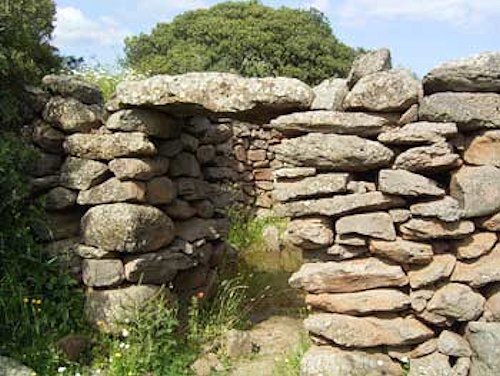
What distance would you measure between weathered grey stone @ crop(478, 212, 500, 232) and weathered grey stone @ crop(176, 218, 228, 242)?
2.64m

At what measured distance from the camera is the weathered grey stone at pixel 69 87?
18.5ft

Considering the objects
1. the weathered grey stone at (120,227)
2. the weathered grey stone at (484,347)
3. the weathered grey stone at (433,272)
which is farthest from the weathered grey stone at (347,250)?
the weathered grey stone at (120,227)

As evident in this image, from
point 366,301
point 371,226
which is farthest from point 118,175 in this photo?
point 366,301

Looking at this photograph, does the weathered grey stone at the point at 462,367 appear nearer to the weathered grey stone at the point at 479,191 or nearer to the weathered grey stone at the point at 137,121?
the weathered grey stone at the point at 479,191

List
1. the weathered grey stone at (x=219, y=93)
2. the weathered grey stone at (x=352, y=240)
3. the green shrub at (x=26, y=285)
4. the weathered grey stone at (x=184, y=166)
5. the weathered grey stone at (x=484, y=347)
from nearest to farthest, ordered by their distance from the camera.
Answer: the weathered grey stone at (x=484, y=347) < the weathered grey stone at (x=352, y=240) < the weathered grey stone at (x=219, y=93) < the green shrub at (x=26, y=285) < the weathered grey stone at (x=184, y=166)

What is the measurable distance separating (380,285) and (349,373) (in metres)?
0.60

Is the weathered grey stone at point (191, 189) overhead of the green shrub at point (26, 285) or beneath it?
overhead

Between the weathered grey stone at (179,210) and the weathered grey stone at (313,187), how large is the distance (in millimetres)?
1523

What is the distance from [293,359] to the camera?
16.9ft

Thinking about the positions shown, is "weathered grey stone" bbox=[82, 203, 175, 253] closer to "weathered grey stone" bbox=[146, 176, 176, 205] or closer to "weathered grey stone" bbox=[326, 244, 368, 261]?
"weathered grey stone" bbox=[146, 176, 176, 205]

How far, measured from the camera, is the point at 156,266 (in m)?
5.66

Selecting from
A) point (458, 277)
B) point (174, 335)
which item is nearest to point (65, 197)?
point (174, 335)

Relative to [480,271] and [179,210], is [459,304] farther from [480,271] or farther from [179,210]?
[179,210]

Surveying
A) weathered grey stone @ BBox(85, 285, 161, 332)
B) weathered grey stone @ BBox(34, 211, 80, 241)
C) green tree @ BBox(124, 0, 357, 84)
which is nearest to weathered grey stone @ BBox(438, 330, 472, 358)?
weathered grey stone @ BBox(85, 285, 161, 332)
